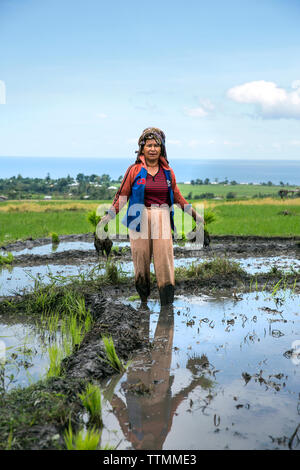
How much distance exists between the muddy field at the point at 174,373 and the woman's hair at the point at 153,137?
1.65 m

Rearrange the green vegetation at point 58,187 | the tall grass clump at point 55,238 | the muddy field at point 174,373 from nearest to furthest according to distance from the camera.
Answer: the muddy field at point 174,373, the tall grass clump at point 55,238, the green vegetation at point 58,187

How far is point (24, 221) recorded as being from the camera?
650 inches

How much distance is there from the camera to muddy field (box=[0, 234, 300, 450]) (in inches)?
107

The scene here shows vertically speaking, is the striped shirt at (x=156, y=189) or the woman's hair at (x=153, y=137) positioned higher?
the woman's hair at (x=153, y=137)

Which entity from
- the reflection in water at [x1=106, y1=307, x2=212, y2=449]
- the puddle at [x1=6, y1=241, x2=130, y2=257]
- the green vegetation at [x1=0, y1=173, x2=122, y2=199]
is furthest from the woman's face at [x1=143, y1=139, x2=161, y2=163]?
the green vegetation at [x1=0, y1=173, x2=122, y2=199]

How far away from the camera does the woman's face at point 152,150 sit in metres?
5.26

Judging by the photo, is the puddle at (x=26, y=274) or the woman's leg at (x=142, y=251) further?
the puddle at (x=26, y=274)

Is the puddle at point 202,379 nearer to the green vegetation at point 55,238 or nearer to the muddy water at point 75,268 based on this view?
the muddy water at point 75,268

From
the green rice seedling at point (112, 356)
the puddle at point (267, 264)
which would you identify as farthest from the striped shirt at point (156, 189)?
the puddle at point (267, 264)

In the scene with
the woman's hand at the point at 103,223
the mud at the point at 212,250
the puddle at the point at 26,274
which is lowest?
the puddle at the point at 26,274

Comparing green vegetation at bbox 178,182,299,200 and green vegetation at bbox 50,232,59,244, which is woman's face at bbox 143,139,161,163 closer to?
green vegetation at bbox 50,232,59,244

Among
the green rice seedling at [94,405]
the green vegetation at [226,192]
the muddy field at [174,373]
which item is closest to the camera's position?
the muddy field at [174,373]

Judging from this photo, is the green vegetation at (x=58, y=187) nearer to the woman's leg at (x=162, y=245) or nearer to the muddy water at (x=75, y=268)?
the muddy water at (x=75, y=268)
